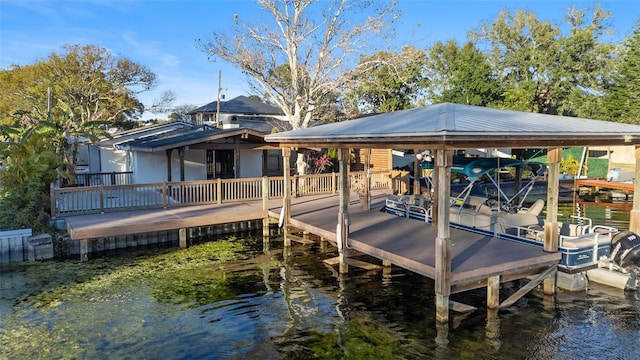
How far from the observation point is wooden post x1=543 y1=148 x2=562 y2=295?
8.75m

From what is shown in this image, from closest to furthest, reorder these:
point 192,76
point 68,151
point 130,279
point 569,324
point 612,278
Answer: point 569,324, point 612,278, point 130,279, point 68,151, point 192,76

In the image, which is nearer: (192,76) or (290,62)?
(290,62)

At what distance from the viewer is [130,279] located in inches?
423

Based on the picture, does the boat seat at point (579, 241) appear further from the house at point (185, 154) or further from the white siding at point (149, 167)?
the white siding at point (149, 167)

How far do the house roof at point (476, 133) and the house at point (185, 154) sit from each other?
8.39 meters

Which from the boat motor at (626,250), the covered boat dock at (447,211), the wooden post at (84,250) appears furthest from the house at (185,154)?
the boat motor at (626,250)

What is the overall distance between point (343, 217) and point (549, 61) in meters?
34.7

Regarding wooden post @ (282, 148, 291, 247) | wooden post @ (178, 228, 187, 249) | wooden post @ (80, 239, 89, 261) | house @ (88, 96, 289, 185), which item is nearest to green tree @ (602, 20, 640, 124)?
house @ (88, 96, 289, 185)

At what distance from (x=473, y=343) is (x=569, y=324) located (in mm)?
2099

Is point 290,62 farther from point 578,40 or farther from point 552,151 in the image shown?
point 578,40

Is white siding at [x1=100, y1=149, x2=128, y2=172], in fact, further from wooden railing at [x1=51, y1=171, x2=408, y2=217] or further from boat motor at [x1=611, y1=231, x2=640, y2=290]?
boat motor at [x1=611, y1=231, x2=640, y2=290]

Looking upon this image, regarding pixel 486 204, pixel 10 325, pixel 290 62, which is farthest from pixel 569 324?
pixel 290 62

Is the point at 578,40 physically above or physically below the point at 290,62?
above

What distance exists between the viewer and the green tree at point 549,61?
3675 centimetres
